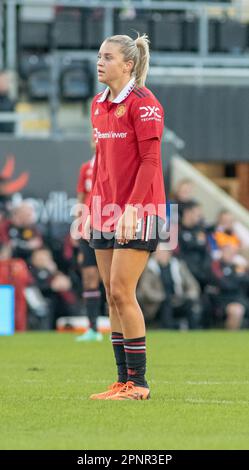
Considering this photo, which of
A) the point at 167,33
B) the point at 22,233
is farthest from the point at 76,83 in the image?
the point at 22,233

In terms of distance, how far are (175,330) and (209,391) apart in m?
9.49

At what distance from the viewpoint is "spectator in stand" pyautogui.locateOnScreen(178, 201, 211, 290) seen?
2031cm

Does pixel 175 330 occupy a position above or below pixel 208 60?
below

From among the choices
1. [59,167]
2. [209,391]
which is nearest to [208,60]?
[59,167]

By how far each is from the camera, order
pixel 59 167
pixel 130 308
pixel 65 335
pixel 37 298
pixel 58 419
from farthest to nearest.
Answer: pixel 59 167, pixel 37 298, pixel 65 335, pixel 130 308, pixel 58 419

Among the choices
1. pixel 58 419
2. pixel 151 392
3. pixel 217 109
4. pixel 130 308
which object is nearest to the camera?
pixel 58 419

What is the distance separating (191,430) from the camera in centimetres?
755

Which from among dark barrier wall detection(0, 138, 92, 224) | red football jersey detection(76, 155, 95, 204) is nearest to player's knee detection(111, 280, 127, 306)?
red football jersey detection(76, 155, 95, 204)

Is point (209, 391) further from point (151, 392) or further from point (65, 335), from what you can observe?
point (65, 335)

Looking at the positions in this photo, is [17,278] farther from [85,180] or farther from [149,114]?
[149,114]

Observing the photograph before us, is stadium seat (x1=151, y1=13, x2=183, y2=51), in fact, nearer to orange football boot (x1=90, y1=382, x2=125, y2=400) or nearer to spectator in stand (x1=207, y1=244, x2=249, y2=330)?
spectator in stand (x1=207, y1=244, x2=249, y2=330)

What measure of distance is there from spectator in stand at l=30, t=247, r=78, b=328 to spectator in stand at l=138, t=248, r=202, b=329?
99cm

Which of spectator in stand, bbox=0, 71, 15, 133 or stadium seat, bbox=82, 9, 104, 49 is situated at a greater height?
stadium seat, bbox=82, 9, 104, 49

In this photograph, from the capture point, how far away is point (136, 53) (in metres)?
8.96
